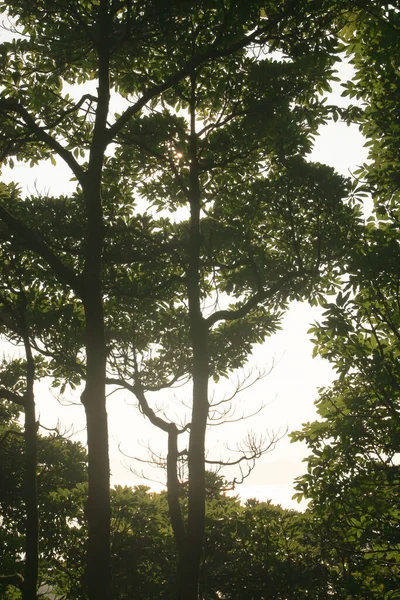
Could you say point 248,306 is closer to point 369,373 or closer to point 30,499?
point 369,373

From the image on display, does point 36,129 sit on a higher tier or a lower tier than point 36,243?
higher

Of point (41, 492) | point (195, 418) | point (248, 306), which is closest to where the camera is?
point (195, 418)

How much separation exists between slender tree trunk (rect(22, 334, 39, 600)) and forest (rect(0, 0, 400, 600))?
0.16ft

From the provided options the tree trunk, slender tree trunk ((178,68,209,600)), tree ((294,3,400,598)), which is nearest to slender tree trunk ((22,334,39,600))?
the tree trunk

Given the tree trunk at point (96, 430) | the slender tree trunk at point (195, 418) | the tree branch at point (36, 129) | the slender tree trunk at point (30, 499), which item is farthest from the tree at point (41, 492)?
the tree branch at point (36, 129)

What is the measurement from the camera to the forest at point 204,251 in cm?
698

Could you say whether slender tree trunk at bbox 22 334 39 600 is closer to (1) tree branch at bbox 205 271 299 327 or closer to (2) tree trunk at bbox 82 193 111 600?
(2) tree trunk at bbox 82 193 111 600

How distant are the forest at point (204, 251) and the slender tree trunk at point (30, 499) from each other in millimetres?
48

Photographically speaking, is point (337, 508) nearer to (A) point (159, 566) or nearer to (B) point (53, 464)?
(A) point (159, 566)

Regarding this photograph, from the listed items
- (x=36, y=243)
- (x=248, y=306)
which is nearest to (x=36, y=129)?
(x=36, y=243)

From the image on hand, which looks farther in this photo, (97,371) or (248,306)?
(248,306)

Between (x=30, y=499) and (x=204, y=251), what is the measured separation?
290 inches

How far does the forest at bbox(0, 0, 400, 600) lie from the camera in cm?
698

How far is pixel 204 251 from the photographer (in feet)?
31.8
